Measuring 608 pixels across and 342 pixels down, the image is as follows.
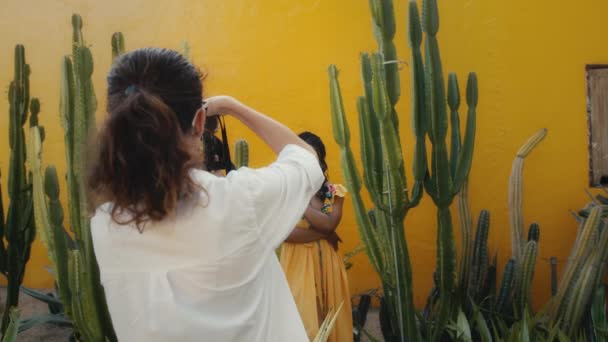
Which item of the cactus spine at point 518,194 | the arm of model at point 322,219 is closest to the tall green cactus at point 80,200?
the arm of model at point 322,219

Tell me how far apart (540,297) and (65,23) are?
352cm

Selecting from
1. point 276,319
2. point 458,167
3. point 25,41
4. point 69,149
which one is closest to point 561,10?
point 458,167

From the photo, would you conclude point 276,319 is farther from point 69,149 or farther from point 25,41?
point 25,41

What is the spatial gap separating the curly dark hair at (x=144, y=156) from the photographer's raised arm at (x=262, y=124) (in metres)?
0.22

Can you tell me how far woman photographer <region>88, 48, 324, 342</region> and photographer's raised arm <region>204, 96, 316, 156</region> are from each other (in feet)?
0.60

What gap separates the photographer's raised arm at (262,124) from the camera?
60.4 inches

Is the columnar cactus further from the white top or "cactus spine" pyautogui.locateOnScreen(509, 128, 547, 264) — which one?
the white top

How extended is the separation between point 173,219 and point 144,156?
0.12 m

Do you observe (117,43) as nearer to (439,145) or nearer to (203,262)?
(439,145)

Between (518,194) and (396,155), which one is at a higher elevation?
(396,155)

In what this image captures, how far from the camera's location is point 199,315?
4.23 ft

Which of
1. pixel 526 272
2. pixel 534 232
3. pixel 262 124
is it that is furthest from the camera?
pixel 534 232

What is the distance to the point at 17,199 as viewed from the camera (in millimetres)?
3771

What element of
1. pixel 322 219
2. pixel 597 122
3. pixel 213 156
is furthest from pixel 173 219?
pixel 597 122
